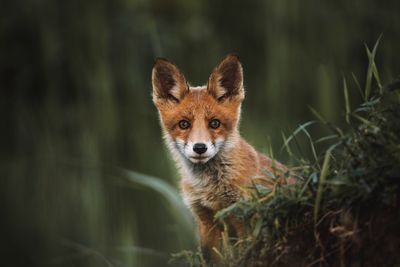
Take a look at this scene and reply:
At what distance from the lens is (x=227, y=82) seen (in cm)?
436

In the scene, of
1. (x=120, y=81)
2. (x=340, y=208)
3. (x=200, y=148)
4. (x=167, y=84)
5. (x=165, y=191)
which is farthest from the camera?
(x=120, y=81)

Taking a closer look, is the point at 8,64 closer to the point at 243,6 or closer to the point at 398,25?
the point at 243,6

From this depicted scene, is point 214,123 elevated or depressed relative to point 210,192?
elevated

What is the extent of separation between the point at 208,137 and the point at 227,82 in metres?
0.36

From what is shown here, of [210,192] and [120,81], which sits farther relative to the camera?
[120,81]

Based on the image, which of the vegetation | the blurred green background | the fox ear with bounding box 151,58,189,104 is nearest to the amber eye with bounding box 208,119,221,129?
the fox ear with bounding box 151,58,189,104

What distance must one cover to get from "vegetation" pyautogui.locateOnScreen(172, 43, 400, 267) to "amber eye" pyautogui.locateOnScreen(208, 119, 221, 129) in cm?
102

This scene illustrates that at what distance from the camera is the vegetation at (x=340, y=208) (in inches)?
115

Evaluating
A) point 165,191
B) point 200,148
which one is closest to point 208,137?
point 200,148

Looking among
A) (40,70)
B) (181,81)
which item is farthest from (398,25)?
(181,81)

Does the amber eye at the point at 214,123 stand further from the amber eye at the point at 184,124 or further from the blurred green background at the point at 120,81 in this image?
the blurred green background at the point at 120,81

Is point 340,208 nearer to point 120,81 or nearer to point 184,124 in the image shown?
point 184,124

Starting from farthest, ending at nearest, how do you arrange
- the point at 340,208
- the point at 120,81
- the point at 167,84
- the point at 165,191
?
the point at 120,81 → the point at 165,191 → the point at 167,84 → the point at 340,208

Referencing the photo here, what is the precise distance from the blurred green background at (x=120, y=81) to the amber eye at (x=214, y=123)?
10.6 feet
